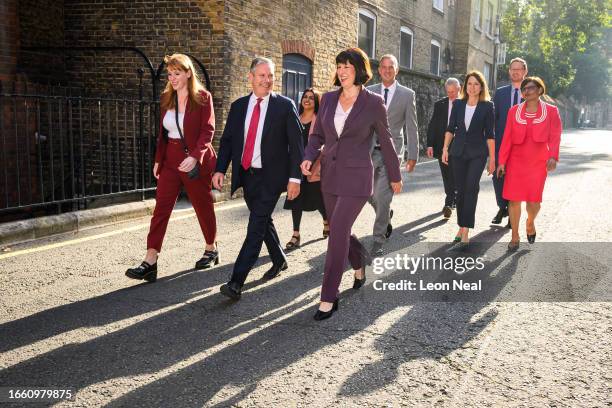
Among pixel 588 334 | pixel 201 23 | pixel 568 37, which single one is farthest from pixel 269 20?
pixel 568 37

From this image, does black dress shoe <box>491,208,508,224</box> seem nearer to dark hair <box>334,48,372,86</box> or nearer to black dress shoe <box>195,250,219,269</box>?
black dress shoe <box>195,250,219,269</box>

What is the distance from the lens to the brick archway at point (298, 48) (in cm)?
1187

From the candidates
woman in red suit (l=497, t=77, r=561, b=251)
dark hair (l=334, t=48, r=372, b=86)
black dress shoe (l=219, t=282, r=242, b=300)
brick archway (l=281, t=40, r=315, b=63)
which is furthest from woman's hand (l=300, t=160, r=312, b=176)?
brick archway (l=281, t=40, r=315, b=63)

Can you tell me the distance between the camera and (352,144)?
14.1 feet

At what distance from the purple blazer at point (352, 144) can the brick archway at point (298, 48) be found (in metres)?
7.75

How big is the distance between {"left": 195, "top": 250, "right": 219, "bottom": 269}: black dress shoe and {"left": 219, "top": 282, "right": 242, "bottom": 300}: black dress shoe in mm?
1046

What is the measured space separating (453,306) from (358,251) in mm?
881

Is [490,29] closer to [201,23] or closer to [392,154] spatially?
[201,23]

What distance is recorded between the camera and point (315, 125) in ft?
15.1

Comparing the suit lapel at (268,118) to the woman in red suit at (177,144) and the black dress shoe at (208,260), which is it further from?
the black dress shoe at (208,260)

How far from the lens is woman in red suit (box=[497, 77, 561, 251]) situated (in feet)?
21.3

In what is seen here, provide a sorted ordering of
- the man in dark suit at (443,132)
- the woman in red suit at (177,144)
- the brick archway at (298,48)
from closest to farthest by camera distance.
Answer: the woman in red suit at (177,144) → the man in dark suit at (443,132) → the brick archway at (298,48)

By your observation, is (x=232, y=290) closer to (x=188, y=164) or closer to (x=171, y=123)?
(x=188, y=164)

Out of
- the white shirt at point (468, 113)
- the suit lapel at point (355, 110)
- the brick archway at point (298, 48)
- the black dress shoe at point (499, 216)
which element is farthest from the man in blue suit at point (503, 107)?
the brick archway at point (298, 48)
